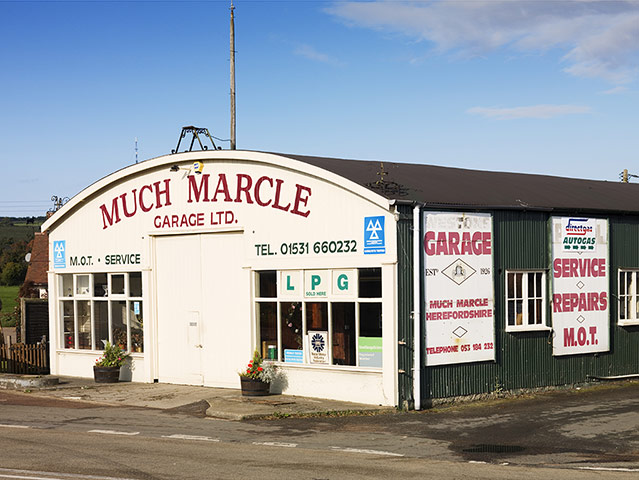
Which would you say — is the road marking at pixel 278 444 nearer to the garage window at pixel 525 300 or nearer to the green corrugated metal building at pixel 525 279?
the green corrugated metal building at pixel 525 279

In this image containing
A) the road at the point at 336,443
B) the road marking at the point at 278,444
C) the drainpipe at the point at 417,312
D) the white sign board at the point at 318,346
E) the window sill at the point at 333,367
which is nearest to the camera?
the road at the point at 336,443

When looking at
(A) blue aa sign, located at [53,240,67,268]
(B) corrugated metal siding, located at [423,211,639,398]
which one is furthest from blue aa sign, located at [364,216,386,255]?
(A) blue aa sign, located at [53,240,67,268]

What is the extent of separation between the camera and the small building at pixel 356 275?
17.6 meters

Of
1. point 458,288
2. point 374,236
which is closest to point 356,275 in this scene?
point 374,236

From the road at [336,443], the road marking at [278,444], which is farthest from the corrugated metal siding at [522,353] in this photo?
the road marking at [278,444]

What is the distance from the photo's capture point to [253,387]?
18719 millimetres

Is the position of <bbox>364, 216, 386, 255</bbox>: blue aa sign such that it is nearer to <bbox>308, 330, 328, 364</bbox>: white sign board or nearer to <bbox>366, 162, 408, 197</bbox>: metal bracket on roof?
<bbox>366, 162, 408, 197</bbox>: metal bracket on roof

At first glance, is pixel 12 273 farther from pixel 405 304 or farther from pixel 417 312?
pixel 417 312

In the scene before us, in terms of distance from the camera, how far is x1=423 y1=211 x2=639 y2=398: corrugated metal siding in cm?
1800

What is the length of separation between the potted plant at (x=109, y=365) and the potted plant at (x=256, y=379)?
4717mm

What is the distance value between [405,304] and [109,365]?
8747mm

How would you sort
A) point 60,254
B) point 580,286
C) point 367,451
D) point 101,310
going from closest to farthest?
point 367,451 < point 580,286 < point 101,310 < point 60,254

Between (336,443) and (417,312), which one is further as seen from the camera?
(417,312)

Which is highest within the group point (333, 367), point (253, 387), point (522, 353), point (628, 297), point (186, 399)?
point (628, 297)
